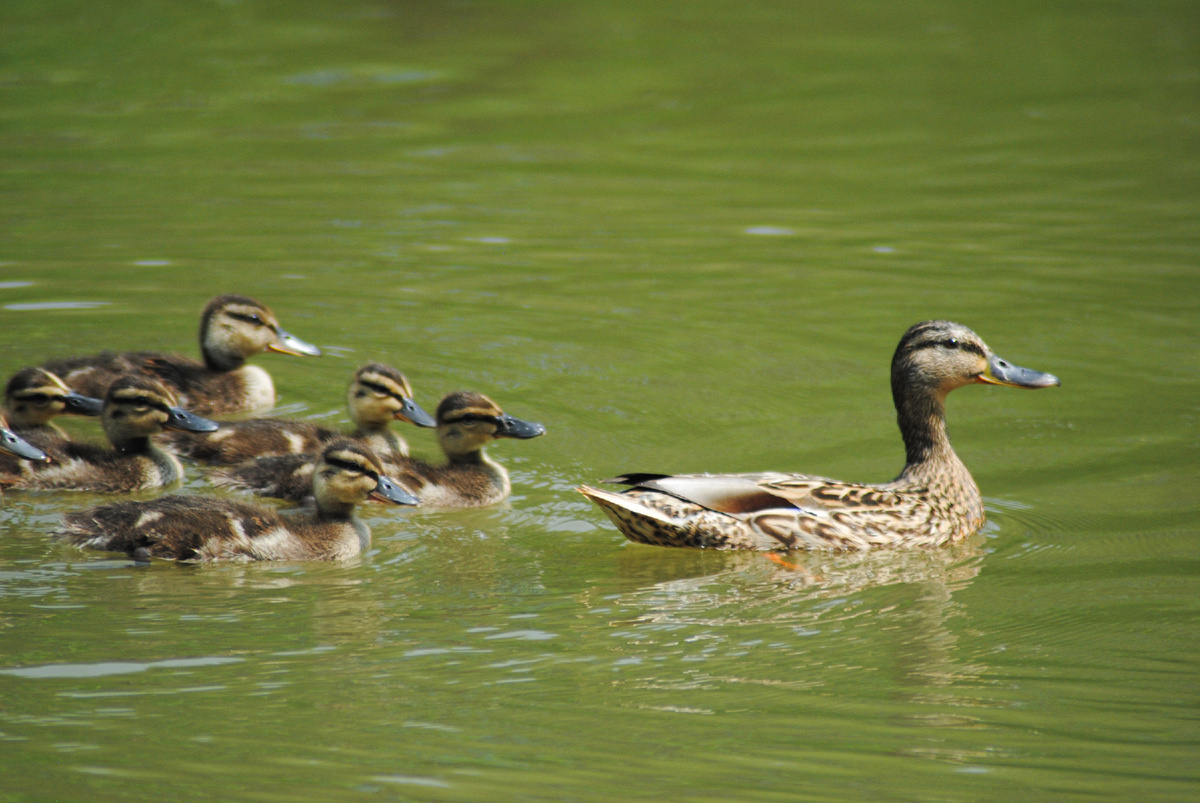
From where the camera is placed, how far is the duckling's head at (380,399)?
7.01 metres

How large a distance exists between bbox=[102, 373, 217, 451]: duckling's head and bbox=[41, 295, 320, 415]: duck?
0.89 meters

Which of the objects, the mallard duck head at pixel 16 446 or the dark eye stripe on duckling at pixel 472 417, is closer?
the mallard duck head at pixel 16 446

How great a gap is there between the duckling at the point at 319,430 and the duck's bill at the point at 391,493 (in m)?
0.71

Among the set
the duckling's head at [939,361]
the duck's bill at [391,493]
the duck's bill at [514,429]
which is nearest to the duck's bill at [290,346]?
the duck's bill at [514,429]

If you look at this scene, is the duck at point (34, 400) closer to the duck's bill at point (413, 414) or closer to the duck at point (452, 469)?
the duck at point (452, 469)

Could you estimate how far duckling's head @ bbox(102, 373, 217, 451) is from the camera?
22.1 ft

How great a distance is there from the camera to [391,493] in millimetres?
6133

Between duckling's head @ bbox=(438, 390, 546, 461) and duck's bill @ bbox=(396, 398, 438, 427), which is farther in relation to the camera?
duck's bill @ bbox=(396, 398, 438, 427)

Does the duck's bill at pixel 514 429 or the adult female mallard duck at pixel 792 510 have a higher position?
the duck's bill at pixel 514 429

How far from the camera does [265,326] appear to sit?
791 cm

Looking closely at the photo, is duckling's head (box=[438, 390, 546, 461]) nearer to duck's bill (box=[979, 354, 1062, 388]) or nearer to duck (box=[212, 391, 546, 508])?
duck (box=[212, 391, 546, 508])

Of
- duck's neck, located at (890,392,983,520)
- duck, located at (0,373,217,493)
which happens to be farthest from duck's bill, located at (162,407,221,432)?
duck's neck, located at (890,392,983,520)

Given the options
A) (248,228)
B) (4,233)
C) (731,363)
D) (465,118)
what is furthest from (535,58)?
(731,363)

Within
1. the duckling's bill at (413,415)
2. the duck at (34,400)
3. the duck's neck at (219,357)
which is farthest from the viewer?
the duck's neck at (219,357)
